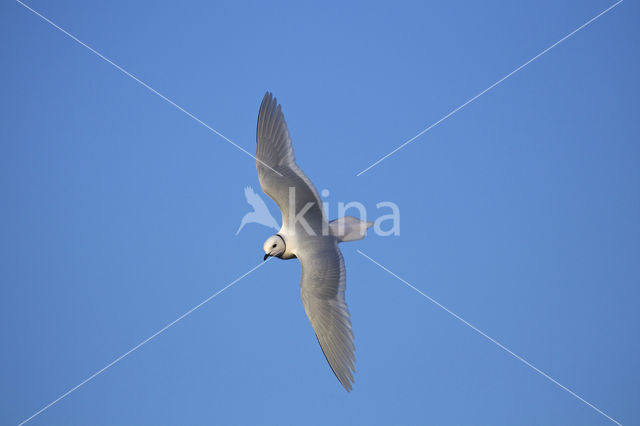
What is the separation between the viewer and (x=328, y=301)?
580 cm

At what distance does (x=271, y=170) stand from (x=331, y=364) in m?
1.70

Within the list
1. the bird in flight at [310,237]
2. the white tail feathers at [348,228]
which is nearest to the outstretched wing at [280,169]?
the bird in flight at [310,237]

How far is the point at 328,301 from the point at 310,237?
0.56 meters

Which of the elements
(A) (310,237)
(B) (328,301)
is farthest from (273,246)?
(B) (328,301)

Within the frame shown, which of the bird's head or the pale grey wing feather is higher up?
the bird's head

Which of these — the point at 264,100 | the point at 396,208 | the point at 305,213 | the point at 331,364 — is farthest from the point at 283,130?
the point at 331,364

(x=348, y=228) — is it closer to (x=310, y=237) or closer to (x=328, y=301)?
(x=310, y=237)

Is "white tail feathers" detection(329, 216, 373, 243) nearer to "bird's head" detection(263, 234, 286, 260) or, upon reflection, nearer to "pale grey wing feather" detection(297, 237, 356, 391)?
"pale grey wing feather" detection(297, 237, 356, 391)

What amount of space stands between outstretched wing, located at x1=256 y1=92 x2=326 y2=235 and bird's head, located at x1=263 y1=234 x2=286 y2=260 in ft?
0.68

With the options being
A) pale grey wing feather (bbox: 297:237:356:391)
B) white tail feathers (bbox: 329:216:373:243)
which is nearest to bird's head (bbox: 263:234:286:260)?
pale grey wing feather (bbox: 297:237:356:391)

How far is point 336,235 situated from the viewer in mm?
6059

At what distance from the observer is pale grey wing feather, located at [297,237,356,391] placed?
5.64 meters

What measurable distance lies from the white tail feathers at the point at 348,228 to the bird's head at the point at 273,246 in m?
0.44

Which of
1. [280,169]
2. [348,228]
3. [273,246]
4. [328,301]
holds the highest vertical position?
Result: [280,169]
